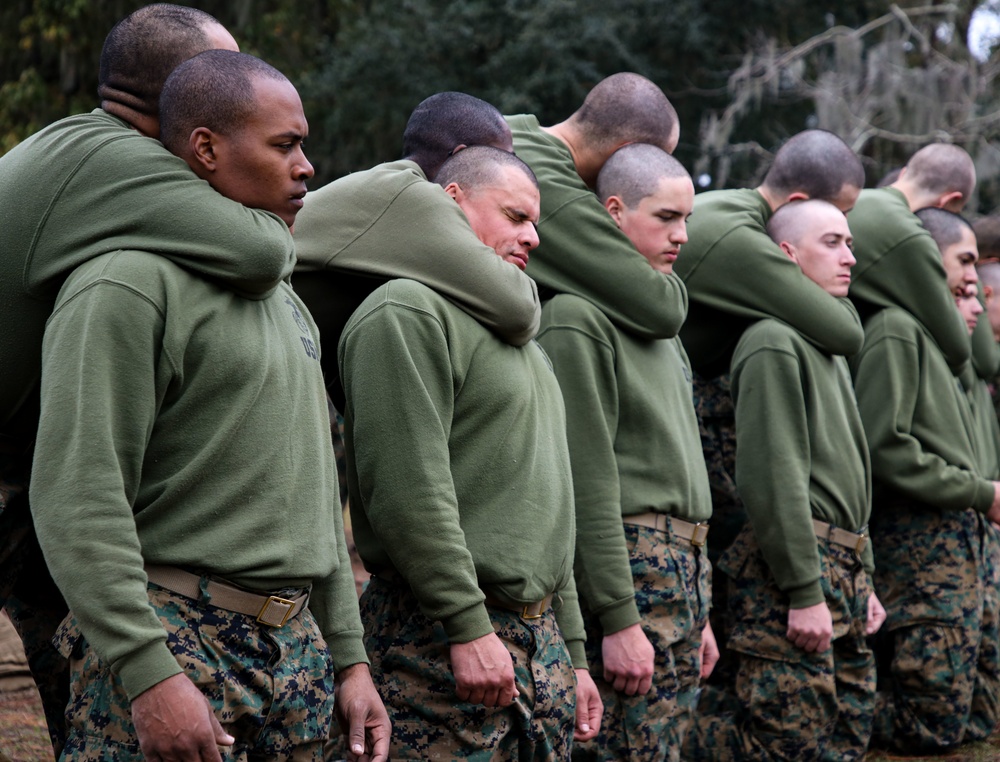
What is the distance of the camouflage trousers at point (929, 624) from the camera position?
6617mm

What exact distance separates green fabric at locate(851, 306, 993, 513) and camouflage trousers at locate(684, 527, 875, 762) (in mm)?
719

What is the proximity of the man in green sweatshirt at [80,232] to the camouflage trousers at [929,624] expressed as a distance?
14.6ft

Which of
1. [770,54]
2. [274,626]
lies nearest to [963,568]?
[274,626]

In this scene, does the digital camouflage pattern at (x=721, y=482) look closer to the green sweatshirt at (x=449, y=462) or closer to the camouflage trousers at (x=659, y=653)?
the camouflage trousers at (x=659, y=653)

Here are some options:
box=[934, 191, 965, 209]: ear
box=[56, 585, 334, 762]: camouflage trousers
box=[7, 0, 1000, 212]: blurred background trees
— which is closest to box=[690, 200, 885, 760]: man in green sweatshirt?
box=[934, 191, 965, 209]: ear

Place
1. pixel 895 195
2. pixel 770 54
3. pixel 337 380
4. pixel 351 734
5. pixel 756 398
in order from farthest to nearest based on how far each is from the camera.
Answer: pixel 770 54 < pixel 895 195 < pixel 756 398 < pixel 337 380 < pixel 351 734

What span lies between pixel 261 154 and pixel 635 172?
2198 millimetres

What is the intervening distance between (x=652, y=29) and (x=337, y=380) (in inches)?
540

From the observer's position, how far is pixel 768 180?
6.40 metres

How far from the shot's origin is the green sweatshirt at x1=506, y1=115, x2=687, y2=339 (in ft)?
15.9

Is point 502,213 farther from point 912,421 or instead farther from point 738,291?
point 912,421

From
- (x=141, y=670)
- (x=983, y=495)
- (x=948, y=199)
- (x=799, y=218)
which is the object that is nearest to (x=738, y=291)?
(x=799, y=218)

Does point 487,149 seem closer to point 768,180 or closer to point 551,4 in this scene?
point 768,180

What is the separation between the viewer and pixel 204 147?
3.12 metres
